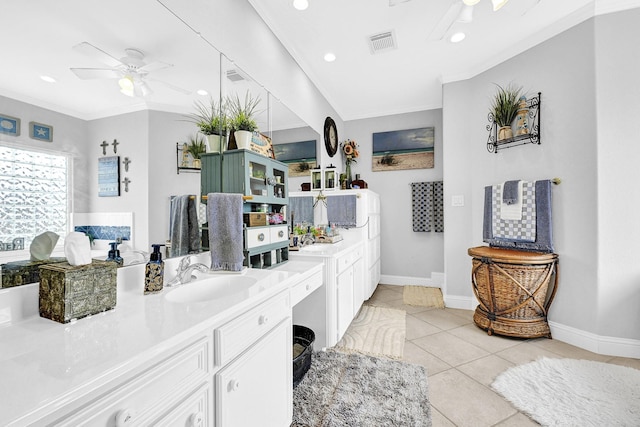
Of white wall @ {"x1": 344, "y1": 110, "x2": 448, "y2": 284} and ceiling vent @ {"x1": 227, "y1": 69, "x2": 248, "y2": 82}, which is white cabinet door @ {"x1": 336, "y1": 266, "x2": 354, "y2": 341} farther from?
white wall @ {"x1": 344, "y1": 110, "x2": 448, "y2": 284}

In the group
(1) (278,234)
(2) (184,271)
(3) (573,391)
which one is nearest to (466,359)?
(3) (573,391)

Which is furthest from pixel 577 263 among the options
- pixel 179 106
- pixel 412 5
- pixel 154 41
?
pixel 154 41

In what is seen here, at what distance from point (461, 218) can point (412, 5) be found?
222 cm

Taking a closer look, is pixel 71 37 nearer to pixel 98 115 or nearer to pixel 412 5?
pixel 98 115

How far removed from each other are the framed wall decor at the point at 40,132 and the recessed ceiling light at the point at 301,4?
5.90 feet

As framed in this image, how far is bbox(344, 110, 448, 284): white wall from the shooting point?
3.97 m

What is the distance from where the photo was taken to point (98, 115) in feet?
3.48

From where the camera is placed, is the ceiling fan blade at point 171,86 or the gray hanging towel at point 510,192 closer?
the ceiling fan blade at point 171,86

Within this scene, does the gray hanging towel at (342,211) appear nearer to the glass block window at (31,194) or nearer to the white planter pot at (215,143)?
the white planter pot at (215,143)

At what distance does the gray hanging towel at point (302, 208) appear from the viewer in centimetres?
305

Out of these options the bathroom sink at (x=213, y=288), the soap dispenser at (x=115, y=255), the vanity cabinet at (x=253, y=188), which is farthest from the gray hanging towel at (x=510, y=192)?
the soap dispenser at (x=115, y=255)

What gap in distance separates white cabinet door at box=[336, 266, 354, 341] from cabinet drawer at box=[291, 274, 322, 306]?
0.33 meters

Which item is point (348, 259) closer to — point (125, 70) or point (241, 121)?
point (241, 121)

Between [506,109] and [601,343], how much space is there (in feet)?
7.21
